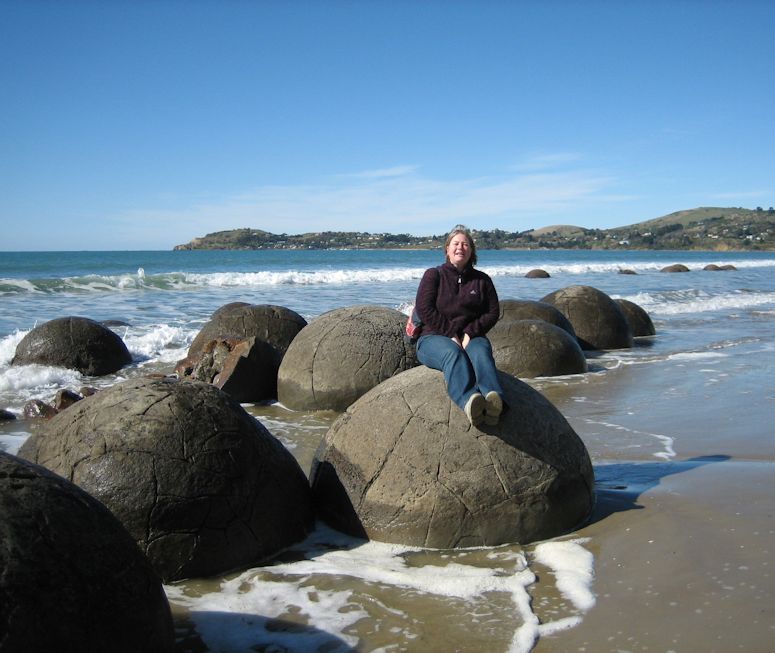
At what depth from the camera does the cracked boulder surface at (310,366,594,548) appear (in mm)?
5066

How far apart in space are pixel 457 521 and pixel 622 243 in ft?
421

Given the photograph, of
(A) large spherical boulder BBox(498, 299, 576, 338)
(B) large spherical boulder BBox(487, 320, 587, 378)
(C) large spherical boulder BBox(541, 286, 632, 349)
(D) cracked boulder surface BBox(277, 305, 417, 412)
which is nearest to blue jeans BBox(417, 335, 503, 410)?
(D) cracked boulder surface BBox(277, 305, 417, 412)

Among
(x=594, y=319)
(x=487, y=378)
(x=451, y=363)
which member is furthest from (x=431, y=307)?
(x=594, y=319)

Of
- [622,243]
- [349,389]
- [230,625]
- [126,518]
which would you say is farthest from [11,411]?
[622,243]

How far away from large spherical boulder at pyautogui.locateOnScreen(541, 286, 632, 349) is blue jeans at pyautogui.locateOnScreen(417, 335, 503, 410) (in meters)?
10.4

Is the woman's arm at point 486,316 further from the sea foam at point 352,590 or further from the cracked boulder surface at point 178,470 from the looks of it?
the cracked boulder surface at point 178,470

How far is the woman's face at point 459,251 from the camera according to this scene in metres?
6.04

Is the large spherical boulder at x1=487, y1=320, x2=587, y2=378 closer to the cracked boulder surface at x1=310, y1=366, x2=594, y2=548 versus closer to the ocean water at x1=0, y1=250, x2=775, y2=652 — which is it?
the ocean water at x1=0, y1=250, x2=775, y2=652

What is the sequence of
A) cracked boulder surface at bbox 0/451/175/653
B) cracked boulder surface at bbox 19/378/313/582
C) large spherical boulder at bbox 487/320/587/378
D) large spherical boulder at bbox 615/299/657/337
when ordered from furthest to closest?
large spherical boulder at bbox 615/299/657/337 < large spherical boulder at bbox 487/320/587/378 < cracked boulder surface at bbox 19/378/313/582 < cracked boulder surface at bbox 0/451/175/653

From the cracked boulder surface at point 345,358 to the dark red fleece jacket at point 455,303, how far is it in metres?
3.35

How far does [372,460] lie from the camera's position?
5285 millimetres

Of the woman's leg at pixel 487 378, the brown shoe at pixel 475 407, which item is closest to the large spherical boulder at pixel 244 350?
the woman's leg at pixel 487 378

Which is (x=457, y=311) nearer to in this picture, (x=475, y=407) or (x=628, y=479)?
(x=475, y=407)

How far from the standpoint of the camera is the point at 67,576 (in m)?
2.88
